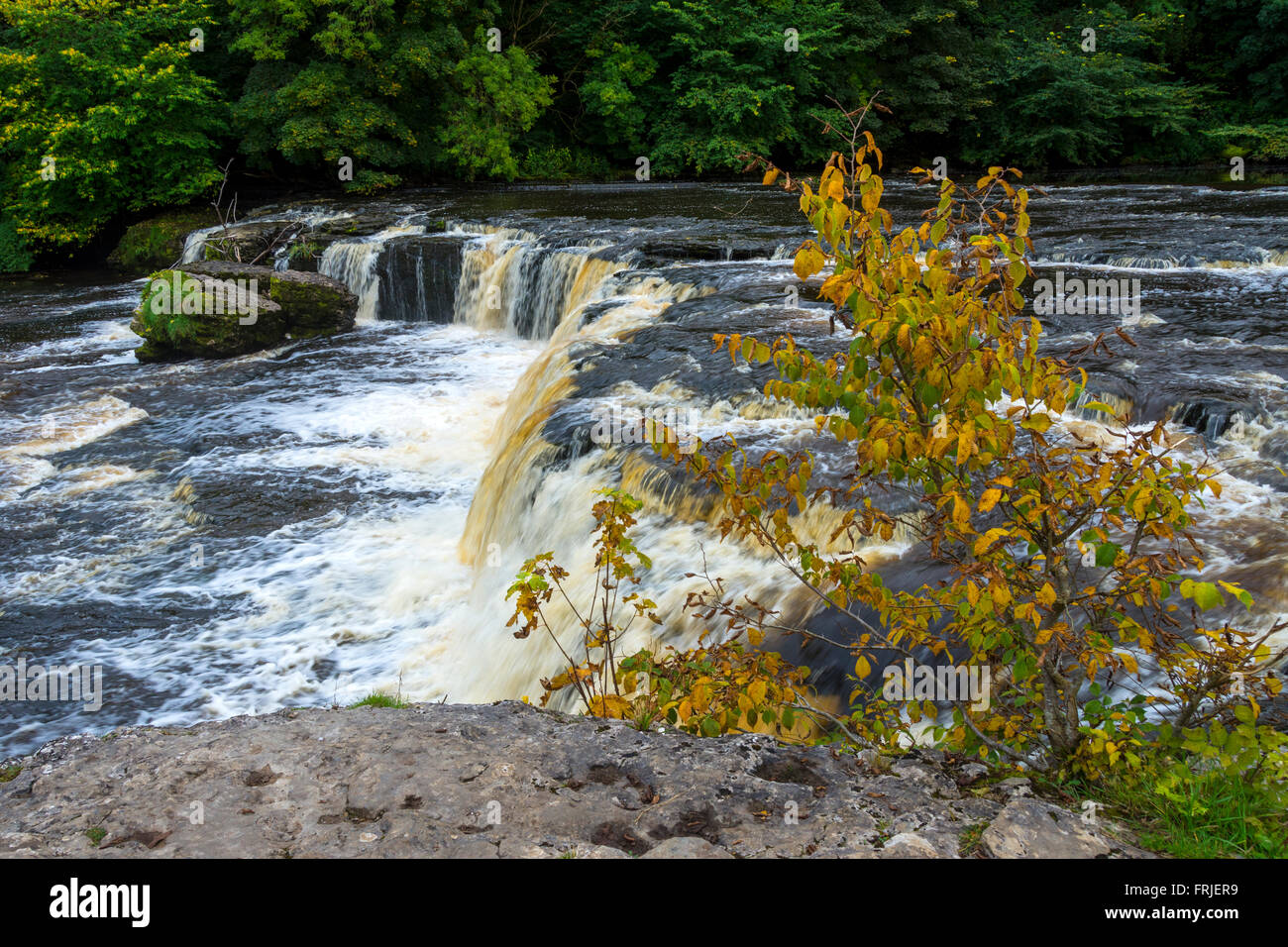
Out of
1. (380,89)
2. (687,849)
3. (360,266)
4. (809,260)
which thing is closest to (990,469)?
(809,260)

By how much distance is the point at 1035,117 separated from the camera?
26.5m

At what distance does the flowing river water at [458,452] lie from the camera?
6113 mm

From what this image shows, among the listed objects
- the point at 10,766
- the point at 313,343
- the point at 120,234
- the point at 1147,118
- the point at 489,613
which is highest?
the point at 1147,118

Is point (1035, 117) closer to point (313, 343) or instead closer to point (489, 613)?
point (313, 343)

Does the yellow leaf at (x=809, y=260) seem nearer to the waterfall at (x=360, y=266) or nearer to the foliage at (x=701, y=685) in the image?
the foliage at (x=701, y=685)

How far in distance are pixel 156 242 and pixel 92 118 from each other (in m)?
2.80

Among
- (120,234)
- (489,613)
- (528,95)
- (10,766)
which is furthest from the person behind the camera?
(528,95)

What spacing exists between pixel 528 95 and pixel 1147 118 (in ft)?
56.2

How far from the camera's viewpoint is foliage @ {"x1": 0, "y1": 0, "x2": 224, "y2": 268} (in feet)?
66.7

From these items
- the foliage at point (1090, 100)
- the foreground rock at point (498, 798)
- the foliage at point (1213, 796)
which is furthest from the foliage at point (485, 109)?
the foliage at point (1213, 796)

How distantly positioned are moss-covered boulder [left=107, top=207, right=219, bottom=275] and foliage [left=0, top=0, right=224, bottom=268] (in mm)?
505

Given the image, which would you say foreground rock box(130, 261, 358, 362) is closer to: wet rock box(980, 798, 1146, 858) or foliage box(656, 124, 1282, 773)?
foliage box(656, 124, 1282, 773)

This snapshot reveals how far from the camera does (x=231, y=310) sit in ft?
46.7
